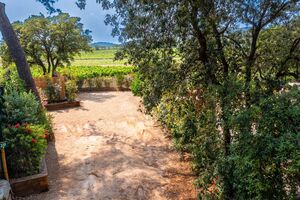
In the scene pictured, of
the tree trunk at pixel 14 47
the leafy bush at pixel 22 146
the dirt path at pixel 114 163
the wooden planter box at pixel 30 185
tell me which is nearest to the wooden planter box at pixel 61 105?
the dirt path at pixel 114 163

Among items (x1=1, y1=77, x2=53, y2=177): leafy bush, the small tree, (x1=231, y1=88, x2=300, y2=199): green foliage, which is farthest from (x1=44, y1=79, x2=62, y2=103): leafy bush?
(x1=231, y1=88, x2=300, y2=199): green foliage

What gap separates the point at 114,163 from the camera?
640 centimetres

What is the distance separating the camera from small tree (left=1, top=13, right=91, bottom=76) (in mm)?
16234

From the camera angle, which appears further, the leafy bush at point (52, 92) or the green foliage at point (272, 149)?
the leafy bush at point (52, 92)

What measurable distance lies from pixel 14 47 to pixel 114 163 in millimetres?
4463

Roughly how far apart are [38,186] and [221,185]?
10.2 ft

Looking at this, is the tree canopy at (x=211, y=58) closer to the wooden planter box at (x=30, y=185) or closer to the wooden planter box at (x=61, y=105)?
the wooden planter box at (x=30, y=185)

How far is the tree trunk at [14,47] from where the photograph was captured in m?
8.05

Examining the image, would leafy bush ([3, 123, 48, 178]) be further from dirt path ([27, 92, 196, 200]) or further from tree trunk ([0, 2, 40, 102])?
tree trunk ([0, 2, 40, 102])

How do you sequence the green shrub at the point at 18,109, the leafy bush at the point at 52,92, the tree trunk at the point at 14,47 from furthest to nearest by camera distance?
the leafy bush at the point at 52,92 < the tree trunk at the point at 14,47 < the green shrub at the point at 18,109

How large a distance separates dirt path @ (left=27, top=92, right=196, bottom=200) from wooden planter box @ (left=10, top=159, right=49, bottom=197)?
0.15m

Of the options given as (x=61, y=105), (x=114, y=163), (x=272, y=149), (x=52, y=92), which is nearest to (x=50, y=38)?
(x=52, y=92)

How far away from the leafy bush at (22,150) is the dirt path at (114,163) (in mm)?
548

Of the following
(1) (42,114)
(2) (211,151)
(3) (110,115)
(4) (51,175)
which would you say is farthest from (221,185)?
(3) (110,115)
